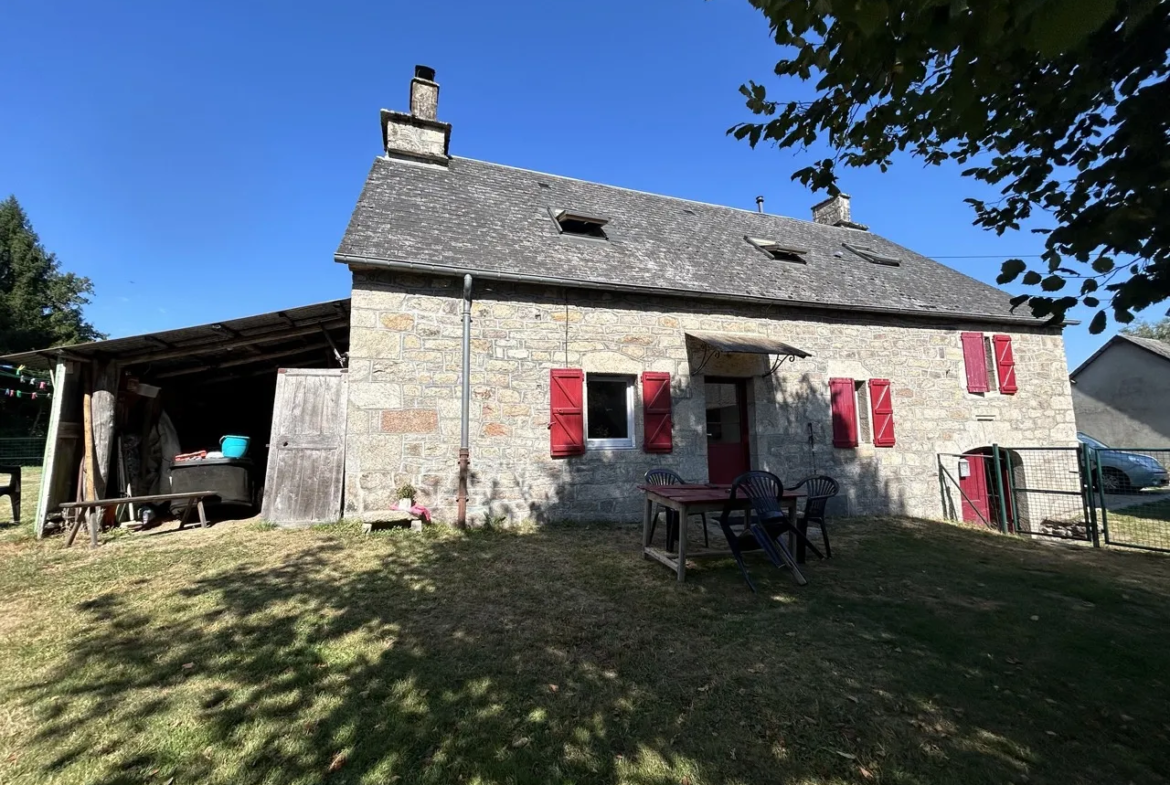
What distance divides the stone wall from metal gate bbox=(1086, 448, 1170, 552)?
1.64 metres

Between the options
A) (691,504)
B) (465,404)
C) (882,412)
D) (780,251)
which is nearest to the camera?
(691,504)

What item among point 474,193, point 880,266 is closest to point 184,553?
point 474,193

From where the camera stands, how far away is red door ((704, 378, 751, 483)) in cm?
854

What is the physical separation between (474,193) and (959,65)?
824cm

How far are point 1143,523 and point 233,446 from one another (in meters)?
15.4

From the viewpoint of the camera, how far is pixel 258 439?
10.3 metres

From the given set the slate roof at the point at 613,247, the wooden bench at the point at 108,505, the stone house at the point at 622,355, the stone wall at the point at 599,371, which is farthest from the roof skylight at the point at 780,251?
the wooden bench at the point at 108,505

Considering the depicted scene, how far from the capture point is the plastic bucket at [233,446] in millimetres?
7286

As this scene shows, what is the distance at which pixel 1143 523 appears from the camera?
29.7 ft

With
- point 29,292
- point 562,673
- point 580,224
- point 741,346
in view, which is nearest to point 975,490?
point 741,346

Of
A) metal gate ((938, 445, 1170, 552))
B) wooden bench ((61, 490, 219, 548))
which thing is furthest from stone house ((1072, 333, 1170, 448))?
wooden bench ((61, 490, 219, 548))

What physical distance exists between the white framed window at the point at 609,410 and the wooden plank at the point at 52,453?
21.5ft

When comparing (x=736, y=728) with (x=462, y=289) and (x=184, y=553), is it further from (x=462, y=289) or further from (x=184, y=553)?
(x=462, y=289)

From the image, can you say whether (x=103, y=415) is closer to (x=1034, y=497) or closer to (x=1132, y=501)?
(x=1034, y=497)
